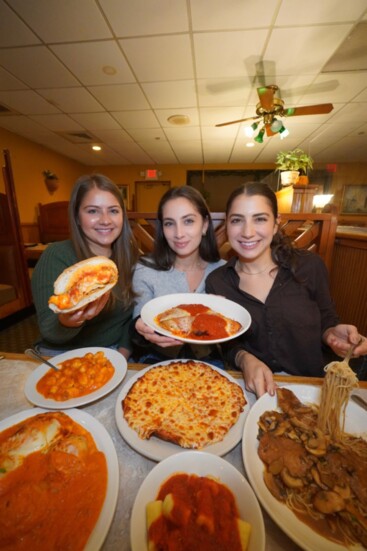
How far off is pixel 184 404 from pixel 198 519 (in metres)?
0.44

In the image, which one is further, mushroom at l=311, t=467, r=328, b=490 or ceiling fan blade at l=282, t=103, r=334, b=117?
ceiling fan blade at l=282, t=103, r=334, b=117

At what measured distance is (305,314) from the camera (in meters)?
1.82

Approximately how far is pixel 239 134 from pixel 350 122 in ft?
10.3

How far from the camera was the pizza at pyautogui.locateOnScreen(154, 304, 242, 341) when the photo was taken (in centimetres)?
137

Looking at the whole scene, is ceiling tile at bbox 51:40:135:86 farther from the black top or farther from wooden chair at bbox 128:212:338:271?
the black top

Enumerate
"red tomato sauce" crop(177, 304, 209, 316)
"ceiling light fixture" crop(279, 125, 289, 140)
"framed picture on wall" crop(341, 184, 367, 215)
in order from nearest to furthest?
"red tomato sauce" crop(177, 304, 209, 316) → "ceiling light fixture" crop(279, 125, 289, 140) → "framed picture on wall" crop(341, 184, 367, 215)

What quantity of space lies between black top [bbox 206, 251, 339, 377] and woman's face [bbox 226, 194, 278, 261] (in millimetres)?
305

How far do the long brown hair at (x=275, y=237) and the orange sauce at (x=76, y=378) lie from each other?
1537 mm

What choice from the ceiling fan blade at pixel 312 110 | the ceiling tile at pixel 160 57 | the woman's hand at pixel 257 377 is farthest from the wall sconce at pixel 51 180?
the woman's hand at pixel 257 377

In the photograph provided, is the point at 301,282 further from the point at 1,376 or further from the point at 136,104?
the point at 136,104

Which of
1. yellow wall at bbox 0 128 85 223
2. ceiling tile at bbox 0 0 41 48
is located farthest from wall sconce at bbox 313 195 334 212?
yellow wall at bbox 0 128 85 223

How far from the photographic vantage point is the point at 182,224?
2055 millimetres

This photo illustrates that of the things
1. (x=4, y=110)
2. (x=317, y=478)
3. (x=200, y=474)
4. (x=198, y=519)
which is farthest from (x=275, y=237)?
(x=4, y=110)

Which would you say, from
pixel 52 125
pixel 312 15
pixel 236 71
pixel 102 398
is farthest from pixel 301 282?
pixel 52 125
